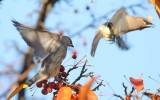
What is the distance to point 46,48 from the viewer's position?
0.61 metres

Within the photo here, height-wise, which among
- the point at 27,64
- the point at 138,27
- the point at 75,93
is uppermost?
the point at 138,27

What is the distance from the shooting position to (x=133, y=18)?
0.54 metres

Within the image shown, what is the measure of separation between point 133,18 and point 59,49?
16cm

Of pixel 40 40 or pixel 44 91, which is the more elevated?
pixel 40 40

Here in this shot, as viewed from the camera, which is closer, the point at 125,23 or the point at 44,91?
the point at 125,23

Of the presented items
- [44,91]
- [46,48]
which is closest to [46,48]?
[46,48]

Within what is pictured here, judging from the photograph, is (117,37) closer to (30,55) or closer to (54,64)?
(54,64)

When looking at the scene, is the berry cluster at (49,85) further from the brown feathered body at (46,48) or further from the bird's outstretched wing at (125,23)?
the bird's outstretched wing at (125,23)

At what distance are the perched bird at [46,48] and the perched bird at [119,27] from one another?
72 millimetres

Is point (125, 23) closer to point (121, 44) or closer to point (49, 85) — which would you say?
point (121, 44)

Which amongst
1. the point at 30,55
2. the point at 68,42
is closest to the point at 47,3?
the point at 30,55

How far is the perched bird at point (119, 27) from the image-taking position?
0.53 metres

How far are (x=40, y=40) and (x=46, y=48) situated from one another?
31mm

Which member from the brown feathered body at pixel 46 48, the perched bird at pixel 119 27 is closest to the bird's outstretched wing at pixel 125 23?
the perched bird at pixel 119 27
